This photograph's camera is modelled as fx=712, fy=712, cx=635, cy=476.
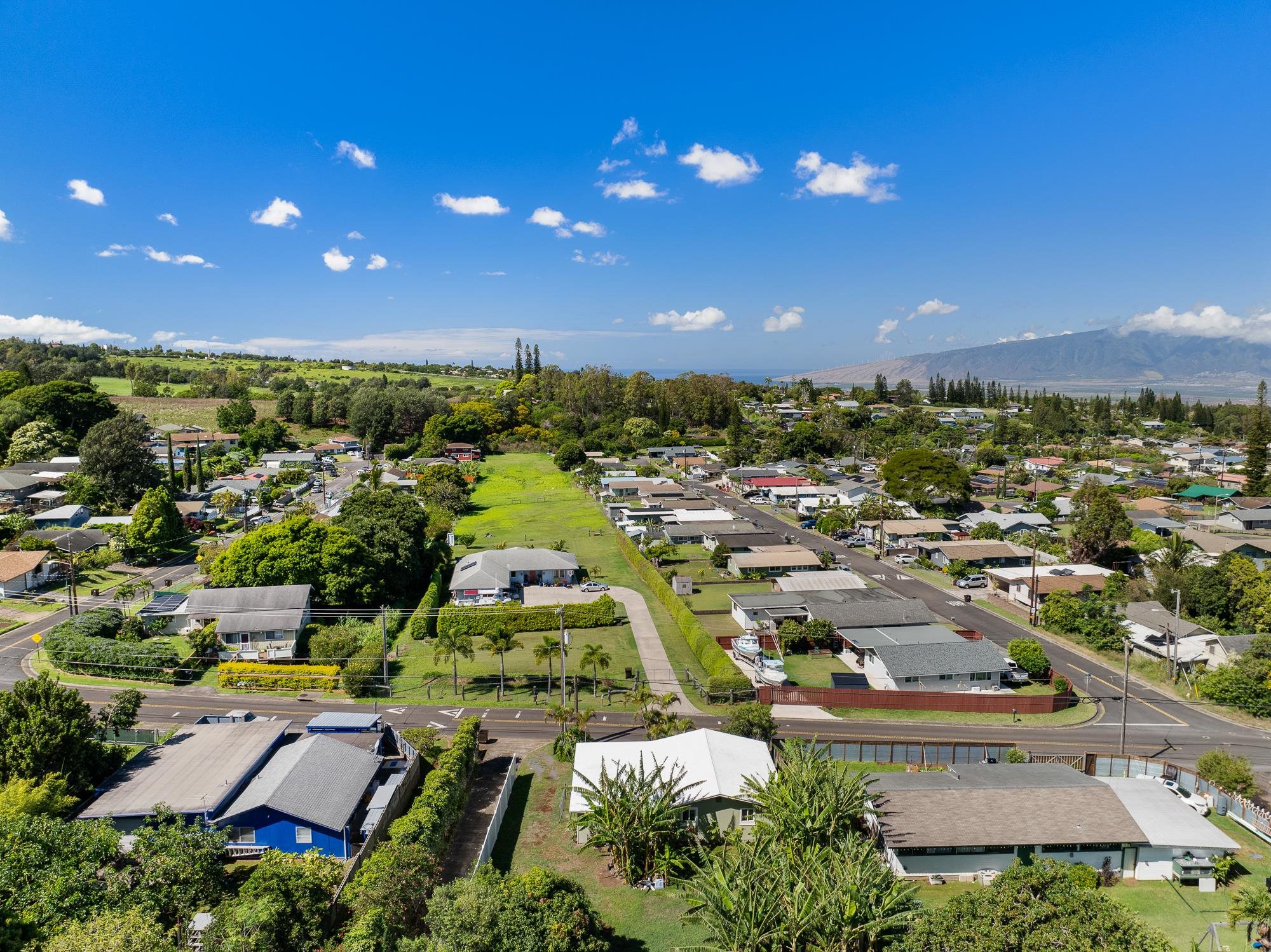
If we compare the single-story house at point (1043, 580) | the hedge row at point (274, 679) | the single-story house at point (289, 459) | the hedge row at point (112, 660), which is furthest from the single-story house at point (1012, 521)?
the single-story house at point (289, 459)

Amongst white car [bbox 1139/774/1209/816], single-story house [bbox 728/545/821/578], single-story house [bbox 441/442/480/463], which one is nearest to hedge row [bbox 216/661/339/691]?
single-story house [bbox 728/545/821/578]

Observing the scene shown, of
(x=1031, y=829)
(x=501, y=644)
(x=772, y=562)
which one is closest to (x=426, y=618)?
(x=501, y=644)

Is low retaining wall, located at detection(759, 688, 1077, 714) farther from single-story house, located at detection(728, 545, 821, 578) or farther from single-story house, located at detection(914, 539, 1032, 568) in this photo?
single-story house, located at detection(914, 539, 1032, 568)

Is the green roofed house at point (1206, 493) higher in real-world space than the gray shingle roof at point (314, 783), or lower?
higher

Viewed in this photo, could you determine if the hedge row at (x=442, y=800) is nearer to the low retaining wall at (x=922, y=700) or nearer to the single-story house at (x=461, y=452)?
the low retaining wall at (x=922, y=700)

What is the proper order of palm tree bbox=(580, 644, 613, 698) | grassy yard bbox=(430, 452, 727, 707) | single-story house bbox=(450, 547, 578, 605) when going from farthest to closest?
single-story house bbox=(450, 547, 578, 605) < grassy yard bbox=(430, 452, 727, 707) < palm tree bbox=(580, 644, 613, 698)

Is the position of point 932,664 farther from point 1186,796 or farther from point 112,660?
point 112,660

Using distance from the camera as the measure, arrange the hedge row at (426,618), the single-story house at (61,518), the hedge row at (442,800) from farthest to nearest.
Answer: the single-story house at (61,518) < the hedge row at (426,618) < the hedge row at (442,800)
